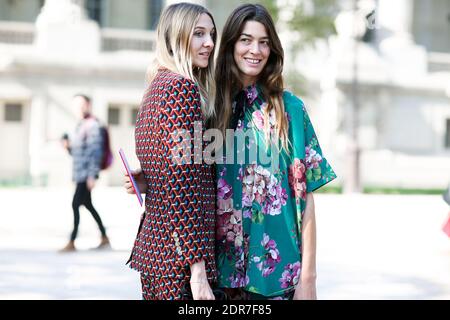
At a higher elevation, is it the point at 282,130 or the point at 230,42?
the point at 230,42

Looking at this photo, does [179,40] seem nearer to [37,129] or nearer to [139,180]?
[139,180]

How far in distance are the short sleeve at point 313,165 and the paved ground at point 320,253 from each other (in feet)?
12.9

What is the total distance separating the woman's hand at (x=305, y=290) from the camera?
2.78m

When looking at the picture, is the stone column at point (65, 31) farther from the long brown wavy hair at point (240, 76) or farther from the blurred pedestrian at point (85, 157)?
the long brown wavy hair at point (240, 76)

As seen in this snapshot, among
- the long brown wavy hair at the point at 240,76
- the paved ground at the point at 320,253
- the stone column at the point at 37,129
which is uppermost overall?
the long brown wavy hair at the point at 240,76

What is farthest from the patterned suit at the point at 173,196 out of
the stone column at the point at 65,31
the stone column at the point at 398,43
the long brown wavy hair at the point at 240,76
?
the stone column at the point at 398,43

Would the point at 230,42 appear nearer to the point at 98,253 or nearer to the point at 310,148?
the point at 310,148

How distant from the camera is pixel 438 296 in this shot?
6910 millimetres

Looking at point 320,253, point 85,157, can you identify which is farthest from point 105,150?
point 320,253

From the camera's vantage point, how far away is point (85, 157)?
954cm

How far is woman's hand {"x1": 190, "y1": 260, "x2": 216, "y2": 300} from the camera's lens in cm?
253

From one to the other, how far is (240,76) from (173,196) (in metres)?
0.68
